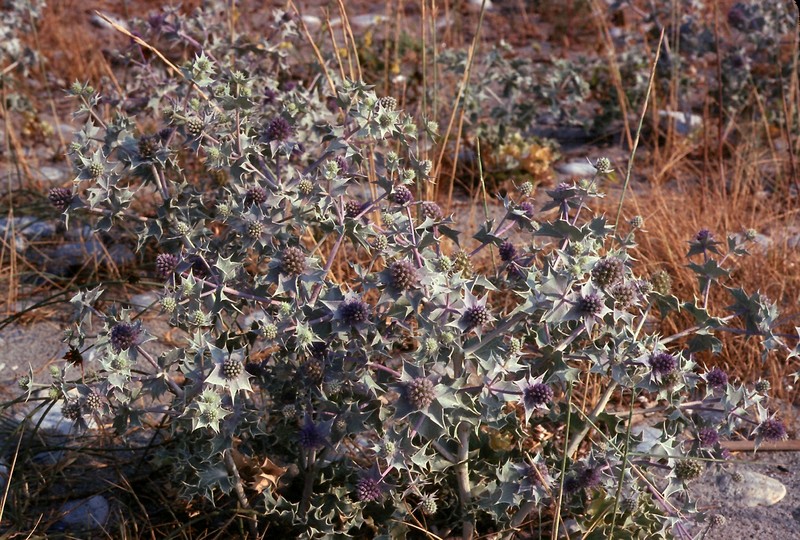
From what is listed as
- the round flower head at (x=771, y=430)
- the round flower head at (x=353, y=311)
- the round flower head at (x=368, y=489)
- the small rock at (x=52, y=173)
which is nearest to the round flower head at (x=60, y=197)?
the round flower head at (x=353, y=311)

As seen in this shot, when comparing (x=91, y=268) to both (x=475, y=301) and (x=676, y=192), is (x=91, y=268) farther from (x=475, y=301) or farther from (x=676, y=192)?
(x=676, y=192)

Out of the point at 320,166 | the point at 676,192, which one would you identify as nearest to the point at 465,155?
the point at 676,192

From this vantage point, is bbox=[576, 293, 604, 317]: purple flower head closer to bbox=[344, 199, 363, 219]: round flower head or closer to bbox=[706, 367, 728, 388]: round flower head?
bbox=[706, 367, 728, 388]: round flower head

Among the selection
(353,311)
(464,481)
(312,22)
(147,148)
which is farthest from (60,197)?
(312,22)

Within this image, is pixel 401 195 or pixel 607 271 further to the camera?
pixel 401 195

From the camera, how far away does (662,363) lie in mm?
1736

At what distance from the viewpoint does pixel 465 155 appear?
4086 millimetres

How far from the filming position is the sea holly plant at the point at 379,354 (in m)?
1.65

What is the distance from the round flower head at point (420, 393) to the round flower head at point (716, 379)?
68cm

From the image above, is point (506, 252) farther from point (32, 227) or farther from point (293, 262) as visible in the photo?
point (32, 227)

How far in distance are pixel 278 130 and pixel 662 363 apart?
978 mm

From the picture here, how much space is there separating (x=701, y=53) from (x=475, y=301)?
3.43m

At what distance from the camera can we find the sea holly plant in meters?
1.65

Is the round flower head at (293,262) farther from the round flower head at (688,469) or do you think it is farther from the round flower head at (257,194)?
the round flower head at (688,469)
